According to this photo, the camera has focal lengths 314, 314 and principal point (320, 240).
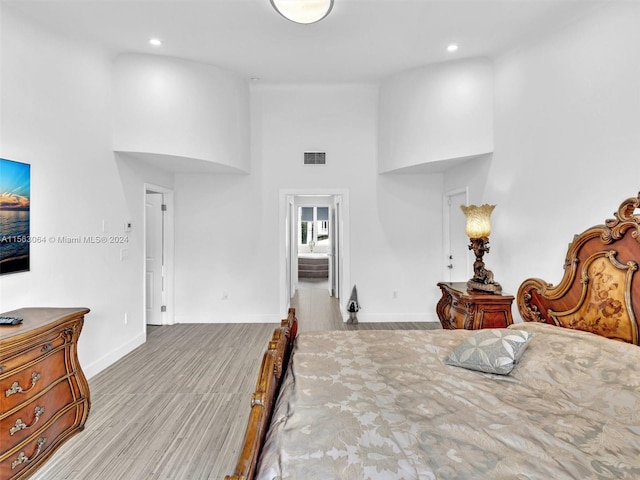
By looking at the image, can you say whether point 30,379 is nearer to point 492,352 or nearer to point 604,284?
point 492,352

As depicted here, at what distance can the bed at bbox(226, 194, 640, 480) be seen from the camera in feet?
3.30

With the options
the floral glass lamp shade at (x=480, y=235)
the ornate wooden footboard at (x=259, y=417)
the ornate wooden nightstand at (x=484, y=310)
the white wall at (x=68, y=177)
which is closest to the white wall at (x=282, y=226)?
the white wall at (x=68, y=177)

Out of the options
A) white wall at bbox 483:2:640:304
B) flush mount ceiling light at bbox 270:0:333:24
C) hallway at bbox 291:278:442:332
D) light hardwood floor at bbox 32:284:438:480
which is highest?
flush mount ceiling light at bbox 270:0:333:24

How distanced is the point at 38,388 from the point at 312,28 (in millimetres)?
3537

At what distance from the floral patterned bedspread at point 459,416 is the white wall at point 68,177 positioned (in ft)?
7.71

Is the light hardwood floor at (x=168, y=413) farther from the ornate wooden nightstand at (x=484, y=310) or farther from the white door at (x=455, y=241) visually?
the white door at (x=455, y=241)

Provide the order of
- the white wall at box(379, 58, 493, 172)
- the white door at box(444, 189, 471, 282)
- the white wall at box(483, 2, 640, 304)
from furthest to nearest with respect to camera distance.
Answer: the white door at box(444, 189, 471, 282)
the white wall at box(379, 58, 493, 172)
the white wall at box(483, 2, 640, 304)

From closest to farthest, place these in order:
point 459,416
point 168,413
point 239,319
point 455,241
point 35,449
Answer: point 459,416 → point 35,449 → point 168,413 → point 455,241 → point 239,319

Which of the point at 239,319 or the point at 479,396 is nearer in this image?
the point at 479,396

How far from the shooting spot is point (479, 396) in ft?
4.75

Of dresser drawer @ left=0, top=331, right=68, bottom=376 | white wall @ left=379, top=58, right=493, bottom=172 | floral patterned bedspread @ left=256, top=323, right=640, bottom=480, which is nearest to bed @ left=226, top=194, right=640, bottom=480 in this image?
floral patterned bedspread @ left=256, top=323, right=640, bottom=480

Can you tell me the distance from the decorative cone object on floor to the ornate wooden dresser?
3234 millimetres

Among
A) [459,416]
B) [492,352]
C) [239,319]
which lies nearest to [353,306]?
[239,319]

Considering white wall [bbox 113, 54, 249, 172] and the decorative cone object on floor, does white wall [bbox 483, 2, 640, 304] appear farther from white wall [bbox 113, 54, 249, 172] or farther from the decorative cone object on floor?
white wall [bbox 113, 54, 249, 172]
